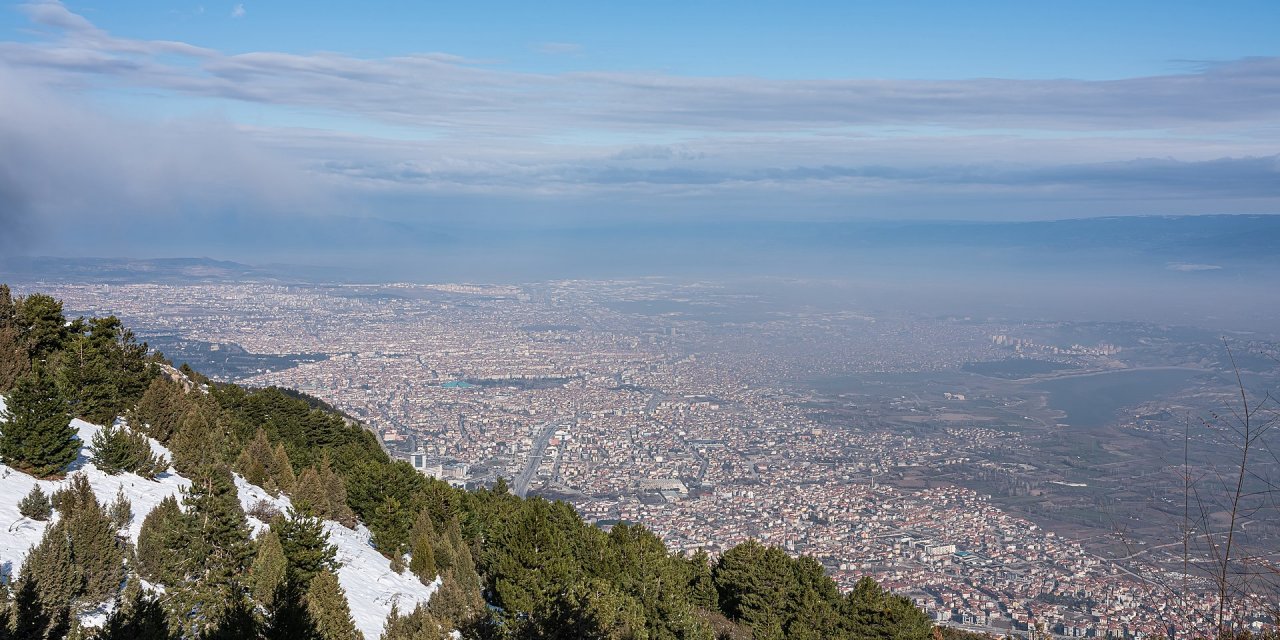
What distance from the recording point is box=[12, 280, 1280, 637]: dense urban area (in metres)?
28.1

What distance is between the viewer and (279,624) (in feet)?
26.4

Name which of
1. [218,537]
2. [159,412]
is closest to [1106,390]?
[159,412]

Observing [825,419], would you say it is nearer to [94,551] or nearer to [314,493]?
[314,493]

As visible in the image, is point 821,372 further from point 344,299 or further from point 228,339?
point 344,299

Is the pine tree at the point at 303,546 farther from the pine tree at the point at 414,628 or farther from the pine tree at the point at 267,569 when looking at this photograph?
the pine tree at the point at 414,628

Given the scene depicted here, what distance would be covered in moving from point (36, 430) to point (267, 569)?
459 cm

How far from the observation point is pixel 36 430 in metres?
11.9

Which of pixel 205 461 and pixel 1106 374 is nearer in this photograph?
pixel 205 461

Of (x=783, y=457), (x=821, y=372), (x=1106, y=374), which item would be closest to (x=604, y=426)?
(x=783, y=457)

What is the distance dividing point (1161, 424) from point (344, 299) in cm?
8651

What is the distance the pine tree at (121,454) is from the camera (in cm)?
1316

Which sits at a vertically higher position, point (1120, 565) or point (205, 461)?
point (205, 461)

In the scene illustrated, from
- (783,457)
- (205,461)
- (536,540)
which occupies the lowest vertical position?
(783,457)

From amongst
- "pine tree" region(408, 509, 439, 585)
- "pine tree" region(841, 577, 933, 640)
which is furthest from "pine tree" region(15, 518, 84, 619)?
"pine tree" region(841, 577, 933, 640)
